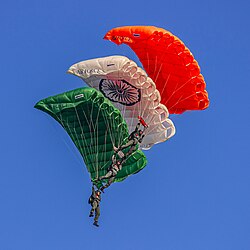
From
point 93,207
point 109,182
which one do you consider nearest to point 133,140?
point 109,182

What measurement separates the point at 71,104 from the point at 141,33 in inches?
140

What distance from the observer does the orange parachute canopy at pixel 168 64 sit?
34125 mm

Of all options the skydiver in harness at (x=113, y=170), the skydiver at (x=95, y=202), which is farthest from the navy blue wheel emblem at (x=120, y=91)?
the skydiver at (x=95, y=202)

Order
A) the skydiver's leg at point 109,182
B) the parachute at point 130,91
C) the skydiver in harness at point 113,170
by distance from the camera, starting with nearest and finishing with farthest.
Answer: the parachute at point 130,91 → the skydiver's leg at point 109,182 → the skydiver in harness at point 113,170

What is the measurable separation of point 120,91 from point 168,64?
1.92m

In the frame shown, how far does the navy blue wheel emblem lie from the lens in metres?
34.6

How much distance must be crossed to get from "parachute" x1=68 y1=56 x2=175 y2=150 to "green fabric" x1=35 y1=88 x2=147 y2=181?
1058 mm

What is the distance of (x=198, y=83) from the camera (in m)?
35.4

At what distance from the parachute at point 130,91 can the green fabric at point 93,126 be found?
3.47ft

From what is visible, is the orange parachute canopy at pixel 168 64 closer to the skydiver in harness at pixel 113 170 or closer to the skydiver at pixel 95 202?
the skydiver in harness at pixel 113 170

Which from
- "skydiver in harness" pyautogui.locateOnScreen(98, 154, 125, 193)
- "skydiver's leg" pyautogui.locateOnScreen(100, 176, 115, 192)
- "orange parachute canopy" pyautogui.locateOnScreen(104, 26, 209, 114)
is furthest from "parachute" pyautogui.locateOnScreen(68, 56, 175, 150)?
"skydiver's leg" pyautogui.locateOnScreen(100, 176, 115, 192)

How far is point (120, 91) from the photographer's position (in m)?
35.1

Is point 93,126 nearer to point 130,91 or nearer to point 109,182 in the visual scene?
point 130,91

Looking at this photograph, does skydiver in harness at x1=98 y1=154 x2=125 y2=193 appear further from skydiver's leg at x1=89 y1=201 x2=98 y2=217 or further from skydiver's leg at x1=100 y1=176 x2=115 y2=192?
skydiver's leg at x1=89 y1=201 x2=98 y2=217
